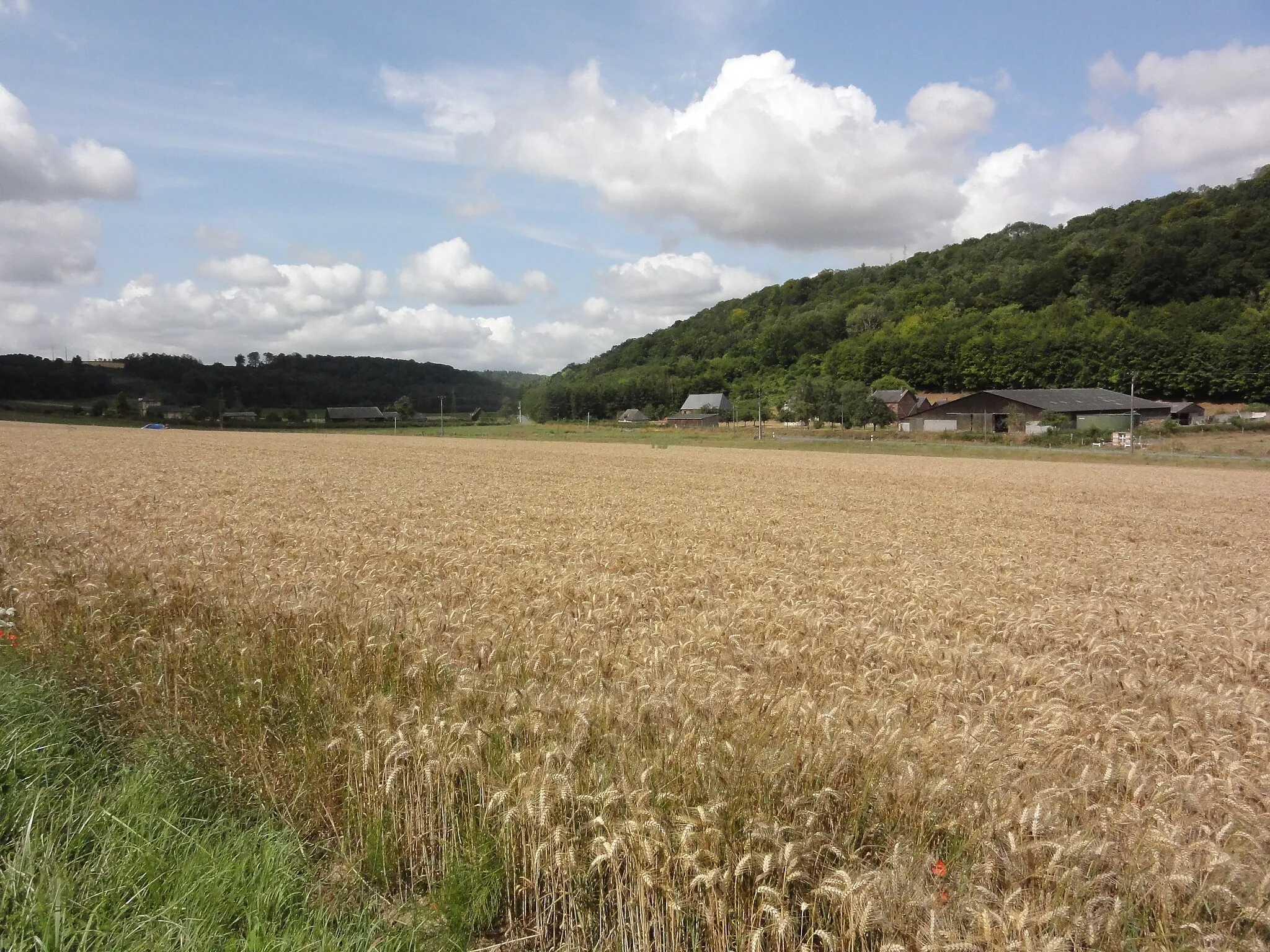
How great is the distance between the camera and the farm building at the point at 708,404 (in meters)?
154

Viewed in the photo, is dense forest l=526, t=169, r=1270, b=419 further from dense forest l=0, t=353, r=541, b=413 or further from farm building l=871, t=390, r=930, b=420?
dense forest l=0, t=353, r=541, b=413

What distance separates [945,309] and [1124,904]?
6962 inches

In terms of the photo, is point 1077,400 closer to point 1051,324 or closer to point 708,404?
point 1051,324

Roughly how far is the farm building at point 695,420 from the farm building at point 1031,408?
4645 centimetres

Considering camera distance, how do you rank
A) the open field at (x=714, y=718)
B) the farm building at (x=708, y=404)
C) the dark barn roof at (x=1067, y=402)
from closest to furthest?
1. the open field at (x=714, y=718)
2. the dark barn roof at (x=1067, y=402)
3. the farm building at (x=708, y=404)

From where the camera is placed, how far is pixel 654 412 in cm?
16762

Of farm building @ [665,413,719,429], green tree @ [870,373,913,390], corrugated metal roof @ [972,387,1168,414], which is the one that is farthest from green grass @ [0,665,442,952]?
green tree @ [870,373,913,390]

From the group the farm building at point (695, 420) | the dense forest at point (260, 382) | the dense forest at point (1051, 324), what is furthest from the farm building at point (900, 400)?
the dense forest at point (260, 382)

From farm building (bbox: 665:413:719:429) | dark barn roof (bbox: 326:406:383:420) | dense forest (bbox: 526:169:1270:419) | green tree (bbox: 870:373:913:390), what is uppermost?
dense forest (bbox: 526:169:1270:419)

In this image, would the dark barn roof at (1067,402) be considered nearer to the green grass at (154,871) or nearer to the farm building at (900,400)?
the farm building at (900,400)

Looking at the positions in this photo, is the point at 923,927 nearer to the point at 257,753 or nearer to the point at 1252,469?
the point at 257,753

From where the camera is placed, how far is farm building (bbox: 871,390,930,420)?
5006 inches

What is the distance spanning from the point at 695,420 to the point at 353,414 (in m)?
68.4

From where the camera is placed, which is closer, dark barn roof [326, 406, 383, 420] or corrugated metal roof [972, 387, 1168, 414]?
corrugated metal roof [972, 387, 1168, 414]
